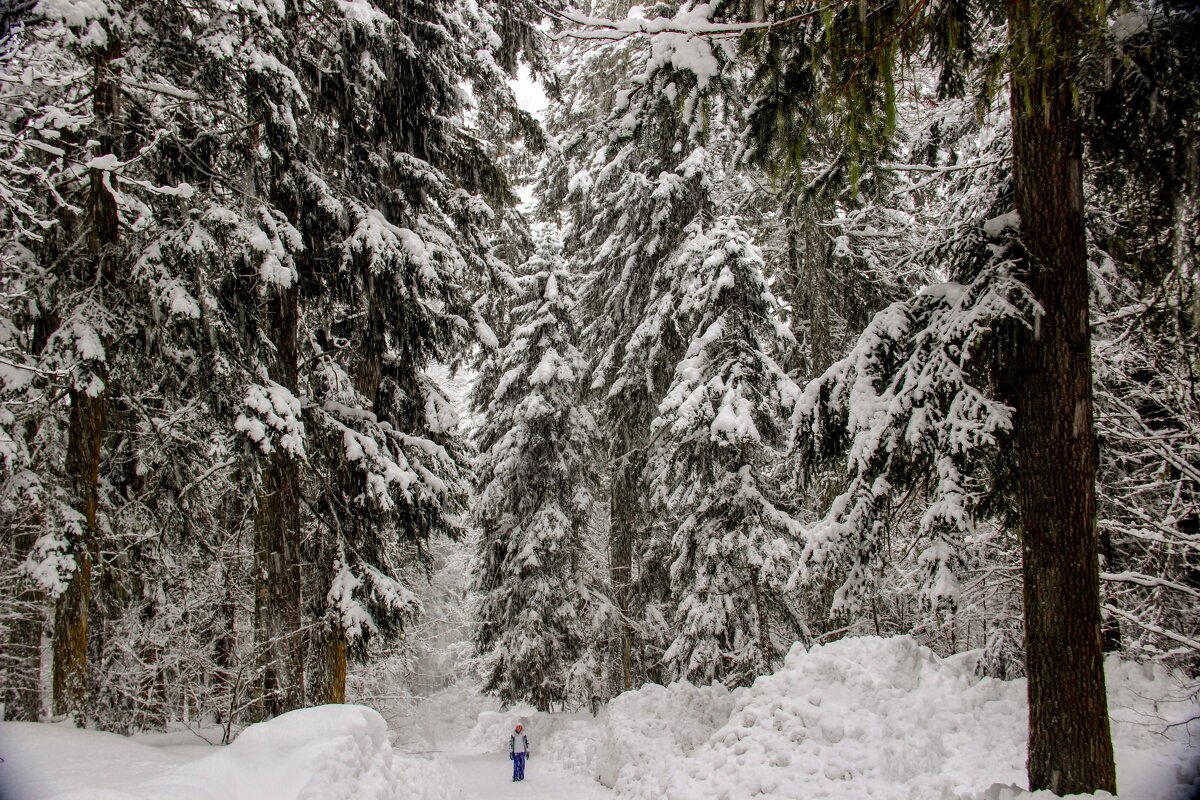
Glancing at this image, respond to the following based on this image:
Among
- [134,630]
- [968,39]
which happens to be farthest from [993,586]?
[134,630]

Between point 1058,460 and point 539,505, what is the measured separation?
13189 mm

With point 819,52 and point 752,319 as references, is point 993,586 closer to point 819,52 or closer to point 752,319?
point 752,319

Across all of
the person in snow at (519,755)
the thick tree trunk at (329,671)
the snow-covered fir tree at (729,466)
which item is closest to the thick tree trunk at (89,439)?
the thick tree trunk at (329,671)

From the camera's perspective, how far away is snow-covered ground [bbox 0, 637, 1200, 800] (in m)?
4.86

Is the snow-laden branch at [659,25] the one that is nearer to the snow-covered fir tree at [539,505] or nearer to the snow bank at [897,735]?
the snow bank at [897,735]

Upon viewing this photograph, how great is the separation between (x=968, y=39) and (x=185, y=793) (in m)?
8.16

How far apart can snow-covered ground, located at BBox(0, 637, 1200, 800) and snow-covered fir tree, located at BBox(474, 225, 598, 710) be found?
18.8 feet

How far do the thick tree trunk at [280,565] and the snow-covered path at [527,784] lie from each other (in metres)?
3.56

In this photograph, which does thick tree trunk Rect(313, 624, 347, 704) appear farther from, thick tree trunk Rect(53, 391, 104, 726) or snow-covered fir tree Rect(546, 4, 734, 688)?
snow-covered fir tree Rect(546, 4, 734, 688)

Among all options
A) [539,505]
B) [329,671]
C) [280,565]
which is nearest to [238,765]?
[280,565]

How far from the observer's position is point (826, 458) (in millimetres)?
6086

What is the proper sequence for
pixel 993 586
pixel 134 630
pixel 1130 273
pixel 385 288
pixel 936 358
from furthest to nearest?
pixel 134 630, pixel 993 586, pixel 385 288, pixel 1130 273, pixel 936 358

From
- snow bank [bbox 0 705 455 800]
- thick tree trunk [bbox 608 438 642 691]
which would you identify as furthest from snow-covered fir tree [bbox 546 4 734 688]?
snow bank [bbox 0 705 455 800]

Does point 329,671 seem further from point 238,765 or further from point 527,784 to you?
point 527,784
